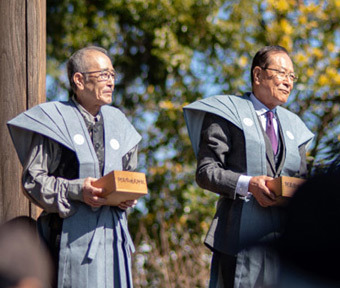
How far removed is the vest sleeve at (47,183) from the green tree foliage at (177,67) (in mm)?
3914

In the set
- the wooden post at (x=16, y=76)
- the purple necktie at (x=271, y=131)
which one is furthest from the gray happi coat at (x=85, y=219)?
the purple necktie at (x=271, y=131)

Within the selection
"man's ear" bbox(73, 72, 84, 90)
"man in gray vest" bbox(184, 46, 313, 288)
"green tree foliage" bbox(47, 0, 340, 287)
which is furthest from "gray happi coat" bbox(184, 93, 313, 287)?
"green tree foliage" bbox(47, 0, 340, 287)

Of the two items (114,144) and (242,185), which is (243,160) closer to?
(242,185)

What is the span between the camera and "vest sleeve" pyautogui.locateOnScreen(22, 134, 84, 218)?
11.4ft

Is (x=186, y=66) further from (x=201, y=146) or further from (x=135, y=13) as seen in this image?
(x=201, y=146)

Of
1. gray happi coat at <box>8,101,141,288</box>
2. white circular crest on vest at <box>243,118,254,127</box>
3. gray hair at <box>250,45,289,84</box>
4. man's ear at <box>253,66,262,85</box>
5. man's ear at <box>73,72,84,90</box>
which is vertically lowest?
gray happi coat at <box>8,101,141,288</box>

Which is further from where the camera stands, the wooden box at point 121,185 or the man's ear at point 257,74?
the man's ear at point 257,74

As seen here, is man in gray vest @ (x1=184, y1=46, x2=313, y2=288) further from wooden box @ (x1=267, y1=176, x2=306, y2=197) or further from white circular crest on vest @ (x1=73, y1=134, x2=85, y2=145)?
white circular crest on vest @ (x1=73, y1=134, x2=85, y2=145)

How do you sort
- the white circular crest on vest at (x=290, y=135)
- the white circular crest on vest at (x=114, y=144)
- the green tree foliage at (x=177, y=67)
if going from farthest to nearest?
the green tree foliage at (x=177, y=67) < the white circular crest on vest at (x=290, y=135) < the white circular crest on vest at (x=114, y=144)

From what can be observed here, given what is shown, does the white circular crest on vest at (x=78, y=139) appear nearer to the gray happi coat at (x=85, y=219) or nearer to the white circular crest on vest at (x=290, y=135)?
the gray happi coat at (x=85, y=219)

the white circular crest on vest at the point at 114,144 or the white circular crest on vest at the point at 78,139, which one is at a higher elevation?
the white circular crest on vest at the point at 78,139

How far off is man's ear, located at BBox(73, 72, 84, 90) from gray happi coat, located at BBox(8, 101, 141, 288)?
120mm

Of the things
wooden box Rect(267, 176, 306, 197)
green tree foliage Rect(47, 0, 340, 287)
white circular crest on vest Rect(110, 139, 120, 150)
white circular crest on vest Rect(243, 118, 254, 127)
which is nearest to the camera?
wooden box Rect(267, 176, 306, 197)

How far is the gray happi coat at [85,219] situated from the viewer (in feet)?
11.5
